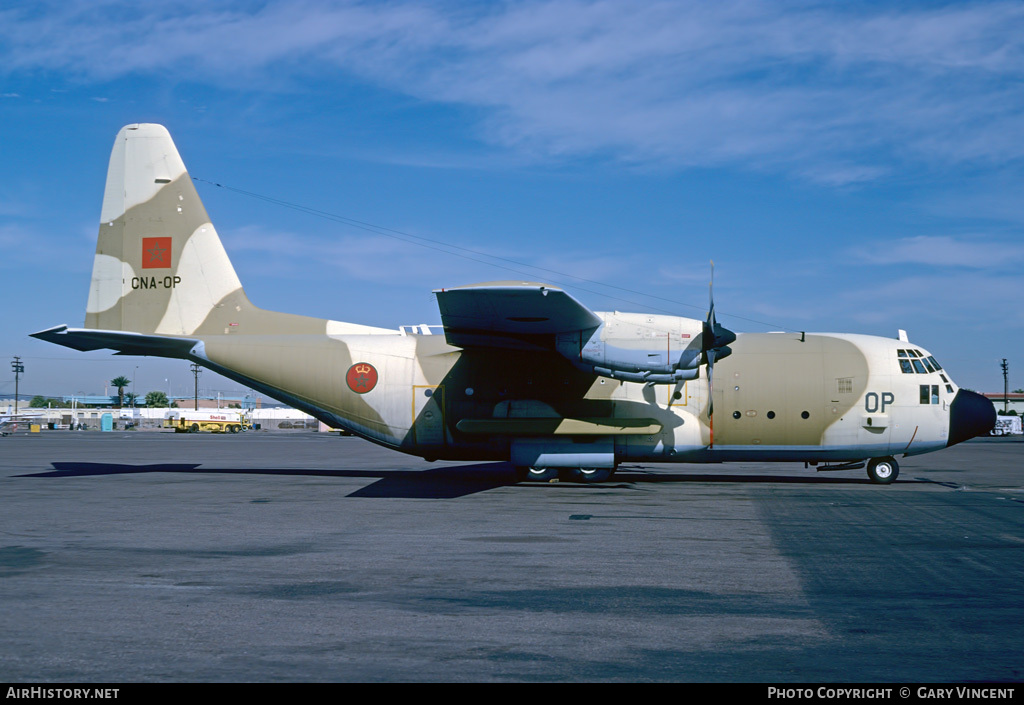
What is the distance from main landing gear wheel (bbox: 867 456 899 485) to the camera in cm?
2217

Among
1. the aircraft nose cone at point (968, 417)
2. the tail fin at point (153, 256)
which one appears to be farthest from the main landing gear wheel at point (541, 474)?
the aircraft nose cone at point (968, 417)

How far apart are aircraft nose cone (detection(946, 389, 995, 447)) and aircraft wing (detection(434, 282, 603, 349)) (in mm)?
10406

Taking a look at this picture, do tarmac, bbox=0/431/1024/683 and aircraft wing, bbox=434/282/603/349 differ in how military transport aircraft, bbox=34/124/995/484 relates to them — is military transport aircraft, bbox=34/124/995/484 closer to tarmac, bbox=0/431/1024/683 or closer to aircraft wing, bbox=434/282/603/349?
aircraft wing, bbox=434/282/603/349

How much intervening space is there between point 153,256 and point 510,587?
61.5 feet

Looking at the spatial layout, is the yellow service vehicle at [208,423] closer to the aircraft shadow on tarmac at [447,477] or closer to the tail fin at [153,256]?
the aircraft shadow on tarmac at [447,477]

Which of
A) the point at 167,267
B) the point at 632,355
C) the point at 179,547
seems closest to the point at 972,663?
the point at 179,547

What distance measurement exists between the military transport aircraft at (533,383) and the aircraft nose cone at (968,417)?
0.04 metres

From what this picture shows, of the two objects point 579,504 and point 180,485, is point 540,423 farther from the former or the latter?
point 180,485

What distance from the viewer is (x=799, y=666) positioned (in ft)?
19.9

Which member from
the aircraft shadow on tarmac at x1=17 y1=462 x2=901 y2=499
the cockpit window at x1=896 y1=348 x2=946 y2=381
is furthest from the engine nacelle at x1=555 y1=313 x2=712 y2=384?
the cockpit window at x1=896 y1=348 x2=946 y2=381

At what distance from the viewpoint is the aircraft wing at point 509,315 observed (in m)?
16.8

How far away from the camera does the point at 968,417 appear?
21.6 metres

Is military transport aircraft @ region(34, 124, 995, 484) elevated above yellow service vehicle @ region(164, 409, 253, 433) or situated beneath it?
elevated above

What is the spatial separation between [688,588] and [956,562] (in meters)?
4.15
